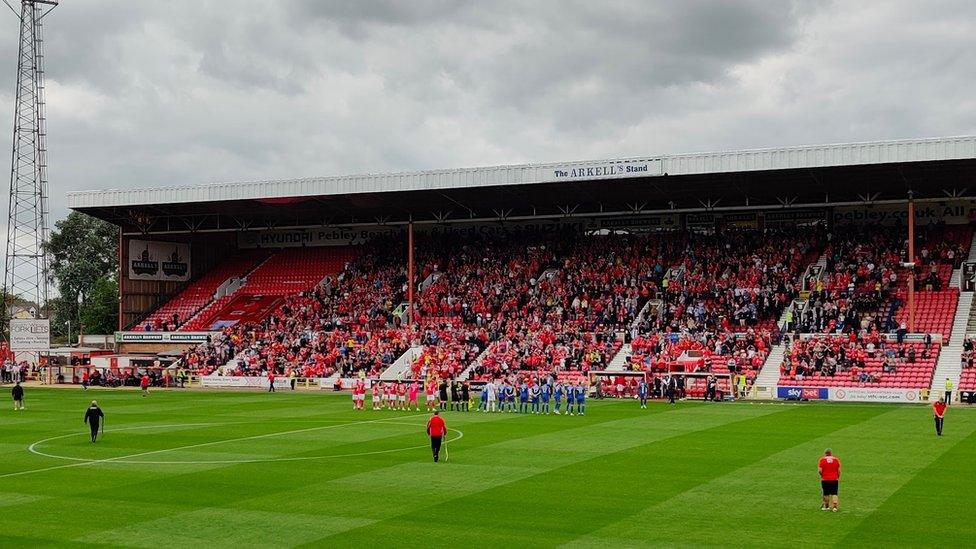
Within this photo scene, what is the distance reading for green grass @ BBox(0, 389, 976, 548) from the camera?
58.1 feet

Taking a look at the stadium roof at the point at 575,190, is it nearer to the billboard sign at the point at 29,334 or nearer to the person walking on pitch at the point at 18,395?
the billboard sign at the point at 29,334

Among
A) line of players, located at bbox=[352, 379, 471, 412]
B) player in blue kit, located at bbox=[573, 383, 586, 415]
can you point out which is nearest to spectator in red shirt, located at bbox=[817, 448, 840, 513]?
player in blue kit, located at bbox=[573, 383, 586, 415]

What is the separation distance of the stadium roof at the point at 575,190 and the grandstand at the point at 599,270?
5.8 inches

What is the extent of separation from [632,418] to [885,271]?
26.5 metres

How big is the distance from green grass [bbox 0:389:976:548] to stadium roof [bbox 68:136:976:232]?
59.9ft

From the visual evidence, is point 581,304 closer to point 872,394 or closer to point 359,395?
point 872,394

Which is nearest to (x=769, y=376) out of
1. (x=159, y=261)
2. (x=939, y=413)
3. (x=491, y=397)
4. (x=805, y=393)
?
(x=805, y=393)

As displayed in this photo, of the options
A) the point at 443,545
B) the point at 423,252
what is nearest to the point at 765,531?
the point at 443,545

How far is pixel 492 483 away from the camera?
75.4 feet

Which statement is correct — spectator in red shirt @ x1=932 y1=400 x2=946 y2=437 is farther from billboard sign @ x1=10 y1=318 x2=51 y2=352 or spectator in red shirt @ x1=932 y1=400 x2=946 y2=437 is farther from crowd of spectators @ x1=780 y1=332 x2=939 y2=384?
billboard sign @ x1=10 y1=318 x2=51 y2=352

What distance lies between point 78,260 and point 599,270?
7216 centimetres

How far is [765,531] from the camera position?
57.9ft

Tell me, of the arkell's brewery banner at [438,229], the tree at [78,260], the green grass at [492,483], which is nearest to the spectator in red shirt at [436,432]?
the green grass at [492,483]

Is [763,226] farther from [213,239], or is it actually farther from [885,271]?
[213,239]
